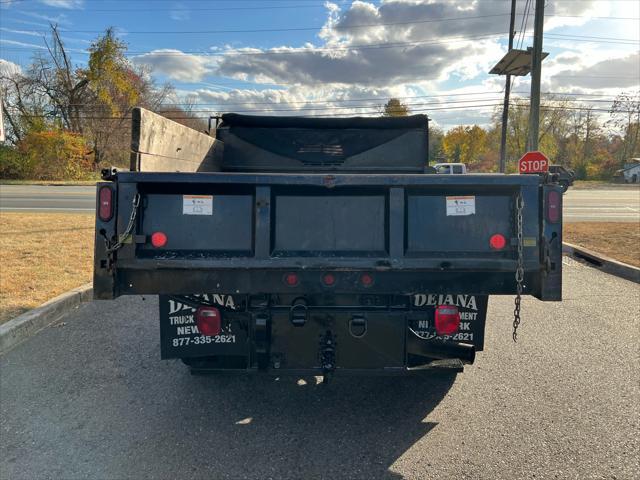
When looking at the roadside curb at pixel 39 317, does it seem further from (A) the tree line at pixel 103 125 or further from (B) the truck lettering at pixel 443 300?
(A) the tree line at pixel 103 125

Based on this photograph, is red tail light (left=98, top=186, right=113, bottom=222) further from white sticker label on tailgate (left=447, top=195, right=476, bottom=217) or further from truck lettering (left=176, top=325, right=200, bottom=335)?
white sticker label on tailgate (left=447, top=195, right=476, bottom=217)

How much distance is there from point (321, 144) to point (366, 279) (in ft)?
7.21

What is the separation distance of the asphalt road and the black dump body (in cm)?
199

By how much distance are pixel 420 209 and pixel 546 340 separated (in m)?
3.02

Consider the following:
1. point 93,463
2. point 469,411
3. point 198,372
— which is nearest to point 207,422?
point 198,372

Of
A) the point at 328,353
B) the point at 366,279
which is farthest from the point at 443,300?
the point at 328,353

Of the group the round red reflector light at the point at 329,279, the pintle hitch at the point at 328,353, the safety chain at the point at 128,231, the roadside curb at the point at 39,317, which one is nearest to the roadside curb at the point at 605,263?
the pintle hitch at the point at 328,353

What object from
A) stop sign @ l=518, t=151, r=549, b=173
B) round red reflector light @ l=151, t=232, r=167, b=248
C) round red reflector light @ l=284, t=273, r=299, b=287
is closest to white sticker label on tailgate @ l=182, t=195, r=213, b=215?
round red reflector light @ l=151, t=232, r=167, b=248

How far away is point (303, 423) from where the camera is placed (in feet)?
10.3

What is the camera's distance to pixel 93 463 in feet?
8.71

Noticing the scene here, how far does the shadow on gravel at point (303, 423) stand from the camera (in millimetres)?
2676

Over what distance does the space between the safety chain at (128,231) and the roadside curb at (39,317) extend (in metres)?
2.62

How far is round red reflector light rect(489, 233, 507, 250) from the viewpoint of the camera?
2645 mm

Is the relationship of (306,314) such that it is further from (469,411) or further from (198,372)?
(469,411)
